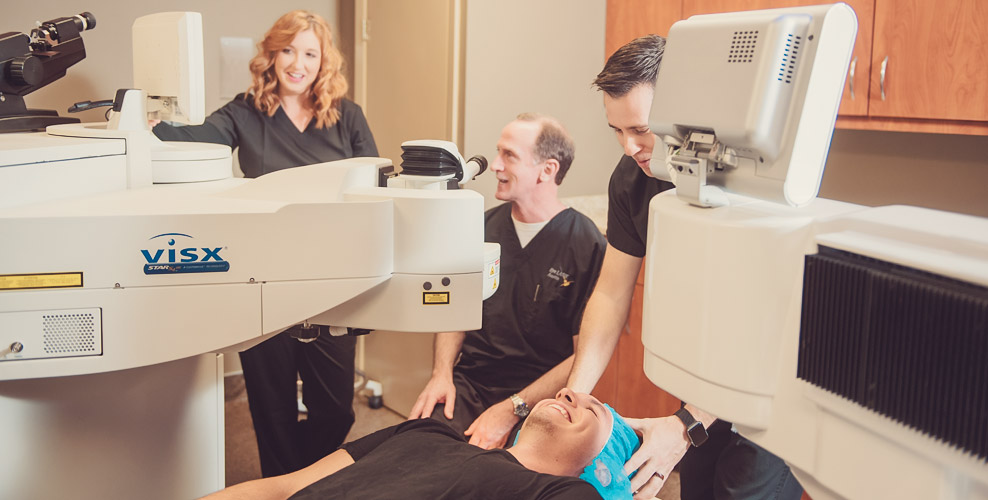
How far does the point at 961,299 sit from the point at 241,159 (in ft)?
8.13

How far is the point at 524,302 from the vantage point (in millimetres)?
2346

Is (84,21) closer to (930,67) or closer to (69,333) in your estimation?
(69,333)

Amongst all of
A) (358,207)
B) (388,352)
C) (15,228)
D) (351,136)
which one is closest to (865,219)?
(358,207)

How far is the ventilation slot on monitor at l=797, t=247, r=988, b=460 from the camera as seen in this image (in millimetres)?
613

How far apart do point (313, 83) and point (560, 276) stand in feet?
3.72

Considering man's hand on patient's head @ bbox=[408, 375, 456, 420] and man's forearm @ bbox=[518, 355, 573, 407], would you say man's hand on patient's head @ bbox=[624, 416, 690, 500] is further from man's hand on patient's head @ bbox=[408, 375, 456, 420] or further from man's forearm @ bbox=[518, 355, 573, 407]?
man's hand on patient's head @ bbox=[408, 375, 456, 420]

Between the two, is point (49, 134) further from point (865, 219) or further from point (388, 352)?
point (388, 352)

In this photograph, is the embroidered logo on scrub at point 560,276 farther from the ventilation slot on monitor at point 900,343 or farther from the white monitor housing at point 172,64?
the ventilation slot on monitor at point 900,343

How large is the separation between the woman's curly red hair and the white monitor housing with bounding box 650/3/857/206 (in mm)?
2010

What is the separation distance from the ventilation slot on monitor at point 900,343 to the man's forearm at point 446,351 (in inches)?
59.9

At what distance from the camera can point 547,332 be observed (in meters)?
2.30

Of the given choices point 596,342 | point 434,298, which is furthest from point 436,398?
point 434,298

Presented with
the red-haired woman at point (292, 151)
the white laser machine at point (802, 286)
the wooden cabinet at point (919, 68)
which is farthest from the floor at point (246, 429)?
the white laser machine at point (802, 286)

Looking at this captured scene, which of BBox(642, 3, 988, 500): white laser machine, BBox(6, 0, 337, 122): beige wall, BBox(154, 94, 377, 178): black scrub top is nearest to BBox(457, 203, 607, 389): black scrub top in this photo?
BBox(154, 94, 377, 178): black scrub top
